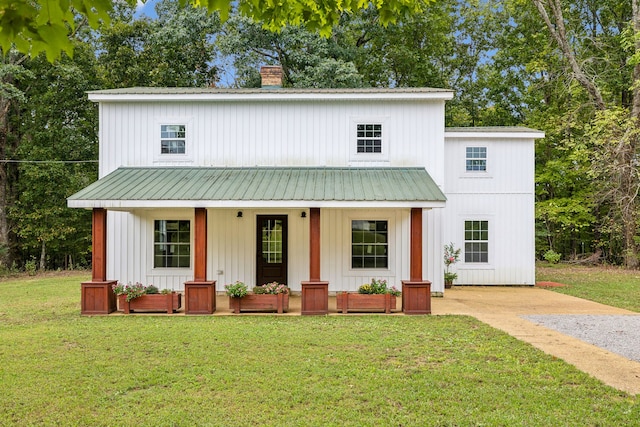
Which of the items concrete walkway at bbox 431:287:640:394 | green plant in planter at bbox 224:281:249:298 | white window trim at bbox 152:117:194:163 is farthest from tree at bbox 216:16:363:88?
green plant in planter at bbox 224:281:249:298

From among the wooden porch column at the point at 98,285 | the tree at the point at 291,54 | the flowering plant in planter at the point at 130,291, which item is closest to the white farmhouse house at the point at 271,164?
the wooden porch column at the point at 98,285

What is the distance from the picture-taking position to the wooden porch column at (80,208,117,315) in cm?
1020

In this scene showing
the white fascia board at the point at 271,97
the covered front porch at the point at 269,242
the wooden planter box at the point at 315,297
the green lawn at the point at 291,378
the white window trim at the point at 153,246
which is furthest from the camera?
the white window trim at the point at 153,246

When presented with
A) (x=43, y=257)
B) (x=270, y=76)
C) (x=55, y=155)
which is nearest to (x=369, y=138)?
(x=270, y=76)

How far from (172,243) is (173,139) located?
2.95m

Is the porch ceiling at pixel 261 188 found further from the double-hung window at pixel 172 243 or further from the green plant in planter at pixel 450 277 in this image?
the green plant in planter at pixel 450 277

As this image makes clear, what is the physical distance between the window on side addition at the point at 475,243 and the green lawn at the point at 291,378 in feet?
20.7

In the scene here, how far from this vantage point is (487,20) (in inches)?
1085

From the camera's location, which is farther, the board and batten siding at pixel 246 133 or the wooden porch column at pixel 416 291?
the board and batten siding at pixel 246 133

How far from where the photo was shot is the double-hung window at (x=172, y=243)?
507 inches

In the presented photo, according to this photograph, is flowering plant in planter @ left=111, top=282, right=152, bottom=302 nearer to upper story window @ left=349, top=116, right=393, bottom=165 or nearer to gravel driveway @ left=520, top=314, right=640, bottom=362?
upper story window @ left=349, top=116, right=393, bottom=165

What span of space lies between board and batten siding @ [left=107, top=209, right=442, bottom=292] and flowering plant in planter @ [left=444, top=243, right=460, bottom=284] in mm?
1935

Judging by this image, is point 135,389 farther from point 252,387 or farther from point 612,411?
point 612,411

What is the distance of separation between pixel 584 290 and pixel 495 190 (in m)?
4.01
